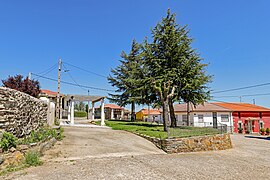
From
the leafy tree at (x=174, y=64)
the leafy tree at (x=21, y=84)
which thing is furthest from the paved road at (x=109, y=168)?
the leafy tree at (x=174, y=64)

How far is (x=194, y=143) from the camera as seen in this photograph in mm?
11477

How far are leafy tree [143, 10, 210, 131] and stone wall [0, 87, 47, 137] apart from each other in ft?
A: 34.5

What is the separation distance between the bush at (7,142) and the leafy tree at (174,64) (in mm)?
12209

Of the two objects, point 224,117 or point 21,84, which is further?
point 224,117

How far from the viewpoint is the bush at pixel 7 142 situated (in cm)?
573

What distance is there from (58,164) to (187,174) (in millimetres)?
4287

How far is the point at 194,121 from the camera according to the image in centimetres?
3034

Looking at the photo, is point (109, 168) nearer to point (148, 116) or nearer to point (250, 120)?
point (250, 120)

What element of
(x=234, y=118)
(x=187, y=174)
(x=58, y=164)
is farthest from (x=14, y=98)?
(x=234, y=118)

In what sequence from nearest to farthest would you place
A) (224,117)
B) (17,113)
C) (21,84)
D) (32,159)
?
1. (32,159)
2. (17,113)
3. (21,84)
4. (224,117)

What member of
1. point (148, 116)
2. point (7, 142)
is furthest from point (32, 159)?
point (148, 116)

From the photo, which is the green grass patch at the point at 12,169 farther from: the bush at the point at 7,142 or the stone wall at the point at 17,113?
the stone wall at the point at 17,113

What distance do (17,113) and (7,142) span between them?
154 cm

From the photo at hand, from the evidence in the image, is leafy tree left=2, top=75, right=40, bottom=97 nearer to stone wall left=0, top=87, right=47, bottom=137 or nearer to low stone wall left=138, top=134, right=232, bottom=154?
stone wall left=0, top=87, right=47, bottom=137
